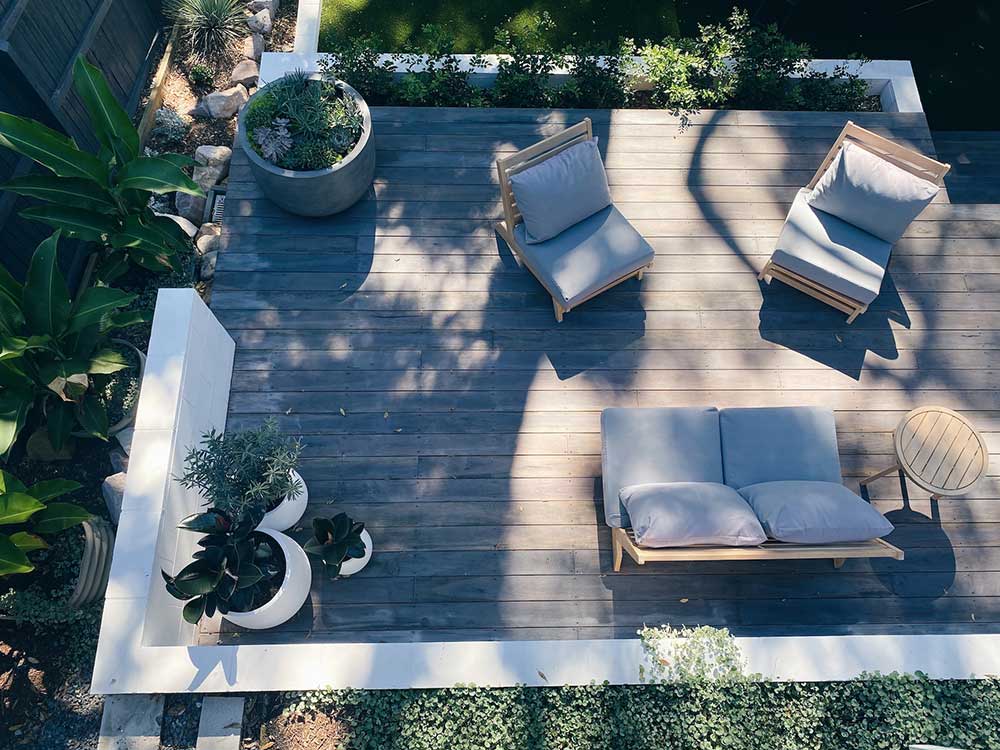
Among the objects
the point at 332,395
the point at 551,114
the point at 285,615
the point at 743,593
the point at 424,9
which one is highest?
the point at 424,9

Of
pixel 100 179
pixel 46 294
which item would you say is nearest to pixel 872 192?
pixel 100 179

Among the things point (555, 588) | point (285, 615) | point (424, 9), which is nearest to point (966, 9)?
point (424, 9)

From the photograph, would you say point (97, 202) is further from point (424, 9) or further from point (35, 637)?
point (424, 9)

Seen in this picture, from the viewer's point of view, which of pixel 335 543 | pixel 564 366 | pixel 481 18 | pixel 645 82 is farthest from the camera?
pixel 481 18

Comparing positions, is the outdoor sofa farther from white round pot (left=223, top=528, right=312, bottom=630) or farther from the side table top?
white round pot (left=223, top=528, right=312, bottom=630)

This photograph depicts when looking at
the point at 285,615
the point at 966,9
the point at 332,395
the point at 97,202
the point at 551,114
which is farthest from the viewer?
the point at 966,9

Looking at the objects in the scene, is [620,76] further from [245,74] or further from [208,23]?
[208,23]

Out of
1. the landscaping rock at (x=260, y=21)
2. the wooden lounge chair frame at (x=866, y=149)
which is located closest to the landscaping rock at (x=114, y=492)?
the landscaping rock at (x=260, y=21)
